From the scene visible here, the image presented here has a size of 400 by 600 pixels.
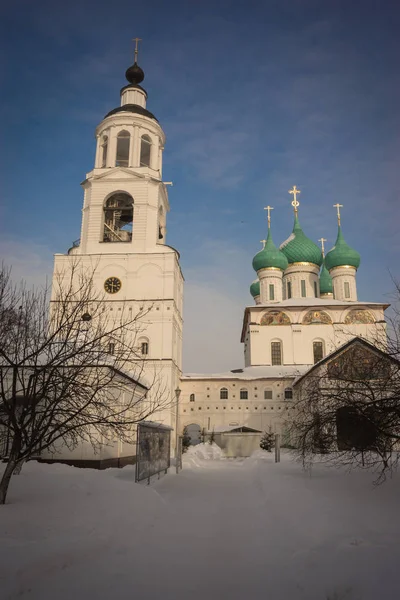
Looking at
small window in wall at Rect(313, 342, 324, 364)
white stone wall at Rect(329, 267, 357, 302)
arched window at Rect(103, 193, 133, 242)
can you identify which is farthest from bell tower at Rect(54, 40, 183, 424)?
white stone wall at Rect(329, 267, 357, 302)

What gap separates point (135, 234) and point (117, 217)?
93.6 inches

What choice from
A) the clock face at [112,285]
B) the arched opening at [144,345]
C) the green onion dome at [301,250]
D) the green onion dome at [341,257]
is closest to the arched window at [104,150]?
the clock face at [112,285]

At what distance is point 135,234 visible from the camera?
33.9m

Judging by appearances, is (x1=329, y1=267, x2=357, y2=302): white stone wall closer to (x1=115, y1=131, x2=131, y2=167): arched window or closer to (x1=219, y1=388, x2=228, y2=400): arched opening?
(x1=219, y1=388, x2=228, y2=400): arched opening

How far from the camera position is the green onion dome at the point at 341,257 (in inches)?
1718

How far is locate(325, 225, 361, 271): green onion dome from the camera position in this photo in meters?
43.6

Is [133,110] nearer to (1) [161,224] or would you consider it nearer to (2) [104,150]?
(2) [104,150]

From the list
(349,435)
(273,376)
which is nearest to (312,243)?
(273,376)

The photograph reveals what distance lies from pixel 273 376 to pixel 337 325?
266 inches

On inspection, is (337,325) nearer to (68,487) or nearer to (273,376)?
(273,376)

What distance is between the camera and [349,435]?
12.8m

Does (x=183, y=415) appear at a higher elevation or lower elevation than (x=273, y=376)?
lower

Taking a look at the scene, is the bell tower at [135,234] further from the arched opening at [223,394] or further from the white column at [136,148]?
the arched opening at [223,394]

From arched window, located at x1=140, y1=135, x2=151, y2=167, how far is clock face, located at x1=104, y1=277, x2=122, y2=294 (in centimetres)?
866
